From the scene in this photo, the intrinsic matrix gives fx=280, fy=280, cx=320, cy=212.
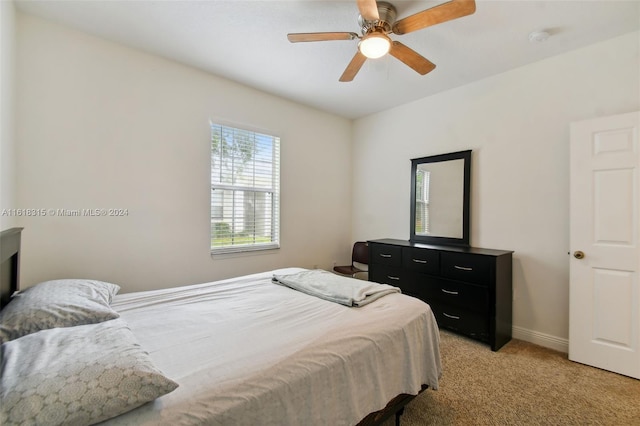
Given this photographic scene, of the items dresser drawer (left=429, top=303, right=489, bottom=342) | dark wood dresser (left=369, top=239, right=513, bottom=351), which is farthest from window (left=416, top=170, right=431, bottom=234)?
dresser drawer (left=429, top=303, right=489, bottom=342)

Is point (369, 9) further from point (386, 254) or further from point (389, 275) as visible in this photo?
point (389, 275)

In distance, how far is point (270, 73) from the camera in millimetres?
2980

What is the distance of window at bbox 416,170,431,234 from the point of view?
3520mm

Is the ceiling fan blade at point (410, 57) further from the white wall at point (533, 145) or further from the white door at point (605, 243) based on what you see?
the white door at point (605, 243)

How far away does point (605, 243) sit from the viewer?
7.40 feet

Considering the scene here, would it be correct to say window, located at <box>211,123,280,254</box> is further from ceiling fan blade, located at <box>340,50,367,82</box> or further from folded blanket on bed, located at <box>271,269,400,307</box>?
ceiling fan blade, located at <box>340,50,367,82</box>

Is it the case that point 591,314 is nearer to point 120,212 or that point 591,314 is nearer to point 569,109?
point 569,109

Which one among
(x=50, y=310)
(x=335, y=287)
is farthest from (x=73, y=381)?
(x=335, y=287)

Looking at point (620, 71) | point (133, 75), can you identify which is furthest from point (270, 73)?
point (620, 71)

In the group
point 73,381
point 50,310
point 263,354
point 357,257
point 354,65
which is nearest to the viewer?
point 73,381

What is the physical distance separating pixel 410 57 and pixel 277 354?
2.17 meters

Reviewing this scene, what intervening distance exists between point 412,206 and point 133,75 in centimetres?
332

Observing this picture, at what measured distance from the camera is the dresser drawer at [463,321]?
8.58 ft

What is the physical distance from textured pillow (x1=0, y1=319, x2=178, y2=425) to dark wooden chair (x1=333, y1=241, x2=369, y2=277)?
308cm
